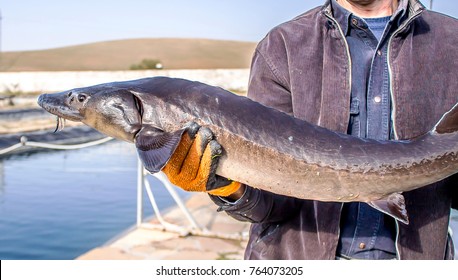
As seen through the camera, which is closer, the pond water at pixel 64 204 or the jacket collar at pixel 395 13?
the jacket collar at pixel 395 13

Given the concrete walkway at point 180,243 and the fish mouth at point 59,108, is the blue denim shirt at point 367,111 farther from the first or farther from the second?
the concrete walkway at point 180,243

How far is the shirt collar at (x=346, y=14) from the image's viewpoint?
2189mm

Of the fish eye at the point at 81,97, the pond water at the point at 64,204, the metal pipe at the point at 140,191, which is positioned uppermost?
the fish eye at the point at 81,97

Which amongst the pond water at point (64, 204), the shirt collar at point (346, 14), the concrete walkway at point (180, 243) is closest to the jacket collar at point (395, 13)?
the shirt collar at point (346, 14)

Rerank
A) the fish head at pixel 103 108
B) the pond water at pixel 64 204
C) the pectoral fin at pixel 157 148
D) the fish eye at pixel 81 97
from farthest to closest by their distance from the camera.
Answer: the pond water at pixel 64 204 → the fish eye at pixel 81 97 → the fish head at pixel 103 108 → the pectoral fin at pixel 157 148

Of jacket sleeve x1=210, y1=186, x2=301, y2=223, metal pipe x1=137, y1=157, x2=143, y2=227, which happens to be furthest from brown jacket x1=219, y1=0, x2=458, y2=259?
metal pipe x1=137, y1=157, x2=143, y2=227

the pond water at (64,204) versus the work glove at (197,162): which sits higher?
the work glove at (197,162)

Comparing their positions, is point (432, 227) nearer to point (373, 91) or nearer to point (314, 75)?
point (373, 91)

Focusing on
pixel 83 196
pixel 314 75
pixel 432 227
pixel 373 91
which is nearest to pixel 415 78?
pixel 373 91

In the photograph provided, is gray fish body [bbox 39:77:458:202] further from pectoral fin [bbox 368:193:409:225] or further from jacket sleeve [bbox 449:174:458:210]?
jacket sleeve [bbox 449:174:458:210]

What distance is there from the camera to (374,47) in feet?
7.41

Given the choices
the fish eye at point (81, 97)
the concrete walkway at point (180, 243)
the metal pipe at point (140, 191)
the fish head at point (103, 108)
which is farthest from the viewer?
the metal pipe at point (140, 191)

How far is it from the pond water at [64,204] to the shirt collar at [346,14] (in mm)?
5320

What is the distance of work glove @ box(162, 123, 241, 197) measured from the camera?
2055mm
